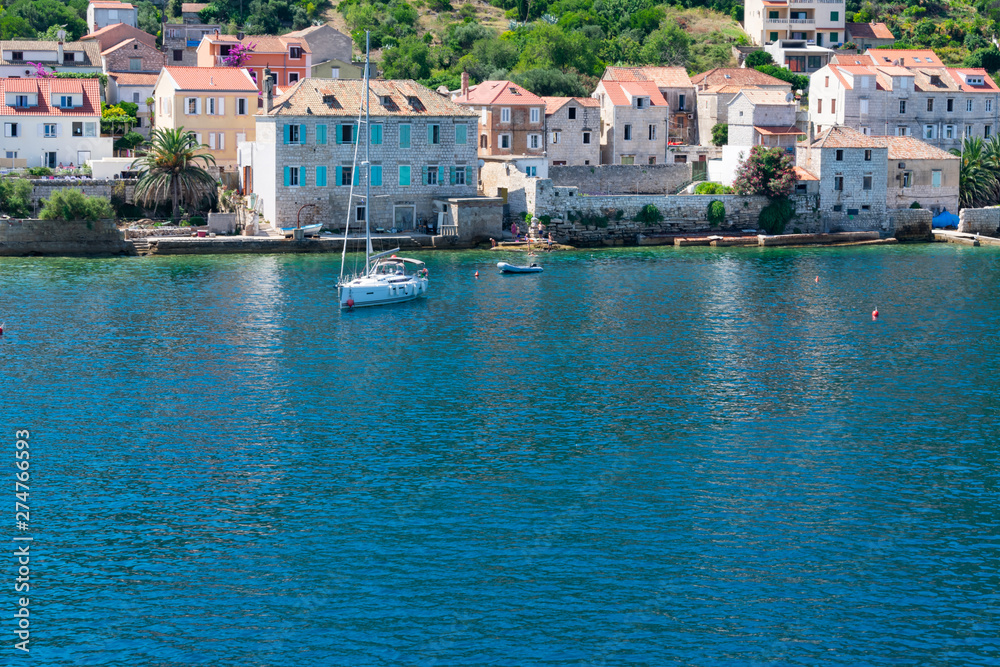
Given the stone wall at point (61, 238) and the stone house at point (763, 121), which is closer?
the stone wall at point (61, 238)

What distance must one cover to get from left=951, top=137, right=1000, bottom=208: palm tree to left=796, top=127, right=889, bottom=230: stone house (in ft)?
26.8

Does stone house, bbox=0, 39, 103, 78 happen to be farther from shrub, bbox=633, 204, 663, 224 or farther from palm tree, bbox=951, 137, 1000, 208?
palm tree, bbox=951, 137, 1000, 208

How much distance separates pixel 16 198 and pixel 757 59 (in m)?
76.5

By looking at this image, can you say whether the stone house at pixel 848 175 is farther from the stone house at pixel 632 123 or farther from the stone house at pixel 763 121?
the stone house at pixel 632 123

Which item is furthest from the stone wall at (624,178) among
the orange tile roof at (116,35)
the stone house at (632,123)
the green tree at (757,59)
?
the orange tile roof at (116,35)

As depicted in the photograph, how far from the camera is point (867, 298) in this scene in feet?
220

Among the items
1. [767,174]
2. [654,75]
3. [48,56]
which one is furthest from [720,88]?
[48,56]

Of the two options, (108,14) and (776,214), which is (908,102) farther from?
(108,14)

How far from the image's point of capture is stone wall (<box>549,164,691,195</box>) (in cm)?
9212

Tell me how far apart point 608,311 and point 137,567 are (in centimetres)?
3588

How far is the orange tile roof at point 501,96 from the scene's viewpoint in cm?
9431

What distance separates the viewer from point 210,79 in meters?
91.4

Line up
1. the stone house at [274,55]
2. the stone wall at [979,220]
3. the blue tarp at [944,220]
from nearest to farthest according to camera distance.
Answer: the stone wall at [979,220]
the blue tarp at [944,220]
the stone house at [274,55]

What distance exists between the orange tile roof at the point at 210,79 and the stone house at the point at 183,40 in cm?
3138
